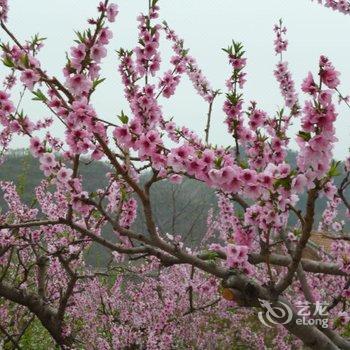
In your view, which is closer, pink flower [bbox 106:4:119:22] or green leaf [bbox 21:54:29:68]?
green leaf [bbox 21:54:29:68]

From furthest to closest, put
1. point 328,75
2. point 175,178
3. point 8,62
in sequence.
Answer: point 175,178 < point 8,62 < point 328,75

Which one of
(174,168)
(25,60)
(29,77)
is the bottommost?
(174,168)

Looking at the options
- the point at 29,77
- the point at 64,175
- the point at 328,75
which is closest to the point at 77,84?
the point at 29,77

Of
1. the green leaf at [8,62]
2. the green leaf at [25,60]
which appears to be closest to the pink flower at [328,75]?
the green leaf at [25,60]

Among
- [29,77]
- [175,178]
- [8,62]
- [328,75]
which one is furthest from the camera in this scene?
[175,178]

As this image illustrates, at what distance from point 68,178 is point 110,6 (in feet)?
4.49

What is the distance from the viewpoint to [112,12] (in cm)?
330

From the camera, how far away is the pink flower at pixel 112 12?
10.7 feet

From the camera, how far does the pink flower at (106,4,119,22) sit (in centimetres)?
327

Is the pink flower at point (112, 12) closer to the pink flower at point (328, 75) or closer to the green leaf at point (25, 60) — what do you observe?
the green leaf at point (25, 60)

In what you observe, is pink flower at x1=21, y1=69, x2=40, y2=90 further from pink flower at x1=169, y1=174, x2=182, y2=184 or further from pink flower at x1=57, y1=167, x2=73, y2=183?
pink flower at x1=169, y1=174, x2=182, y2=184

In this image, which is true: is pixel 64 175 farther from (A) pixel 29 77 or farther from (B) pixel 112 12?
(B) pixel 112 12

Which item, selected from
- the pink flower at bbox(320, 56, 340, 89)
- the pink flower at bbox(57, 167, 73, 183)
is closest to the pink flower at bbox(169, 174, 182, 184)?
the pink flower at bbox(57, 167, 73, 183)

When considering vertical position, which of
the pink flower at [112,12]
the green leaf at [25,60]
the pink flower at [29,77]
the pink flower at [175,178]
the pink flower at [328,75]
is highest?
the pink flower at [112,12]
